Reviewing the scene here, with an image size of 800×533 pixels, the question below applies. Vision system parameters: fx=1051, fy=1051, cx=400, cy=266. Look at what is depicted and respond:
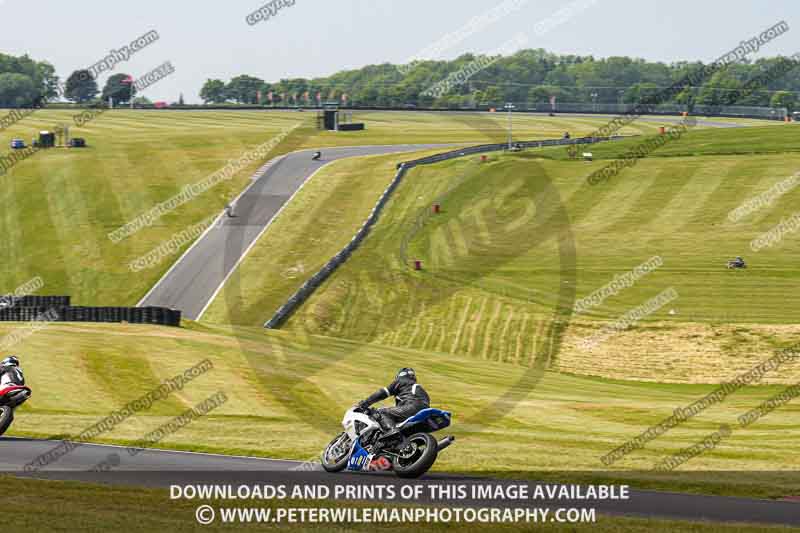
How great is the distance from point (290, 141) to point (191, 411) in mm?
86802

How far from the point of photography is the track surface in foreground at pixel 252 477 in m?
18.0

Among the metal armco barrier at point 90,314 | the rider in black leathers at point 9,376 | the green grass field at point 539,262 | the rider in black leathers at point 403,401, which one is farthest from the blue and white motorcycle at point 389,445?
the green grass field at point 539,262

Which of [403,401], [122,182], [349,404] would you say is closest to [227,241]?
[122,182]

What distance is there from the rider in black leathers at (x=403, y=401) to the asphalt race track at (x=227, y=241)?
126 feet

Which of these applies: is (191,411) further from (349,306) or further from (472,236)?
(472,236)

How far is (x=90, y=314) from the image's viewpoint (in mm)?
44469

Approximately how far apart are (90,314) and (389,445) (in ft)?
90.4

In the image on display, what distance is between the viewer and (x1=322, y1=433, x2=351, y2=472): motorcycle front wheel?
20656mm

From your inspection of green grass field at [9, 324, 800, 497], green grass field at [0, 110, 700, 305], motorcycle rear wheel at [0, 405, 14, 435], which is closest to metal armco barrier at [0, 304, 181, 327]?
green grass field at [9, 324, 800, 497]

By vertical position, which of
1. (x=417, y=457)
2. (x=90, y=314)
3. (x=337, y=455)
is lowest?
(x=90, y=314)

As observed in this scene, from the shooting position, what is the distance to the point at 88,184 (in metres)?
88.4

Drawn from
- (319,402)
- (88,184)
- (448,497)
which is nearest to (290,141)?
(88,184)

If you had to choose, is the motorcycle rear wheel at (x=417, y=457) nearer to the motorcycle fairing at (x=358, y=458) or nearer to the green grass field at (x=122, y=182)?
the motorcycle fairing at (x=358, y=458)

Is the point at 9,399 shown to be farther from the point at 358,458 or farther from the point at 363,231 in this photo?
the point at 363,231
